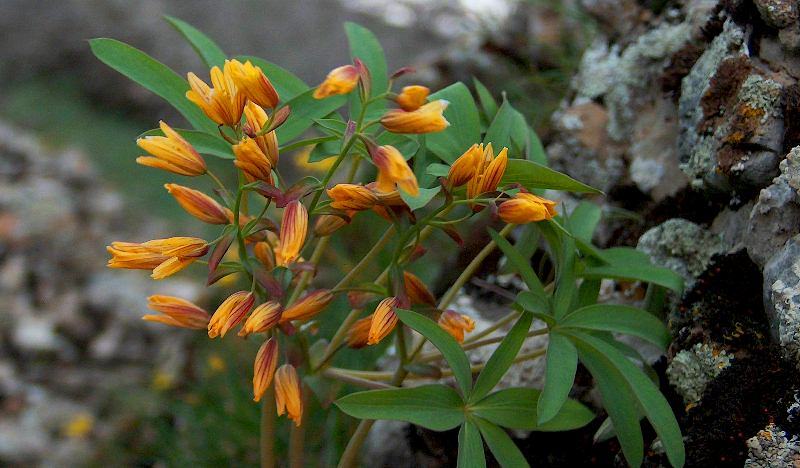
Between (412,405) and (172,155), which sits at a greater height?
(172,155)

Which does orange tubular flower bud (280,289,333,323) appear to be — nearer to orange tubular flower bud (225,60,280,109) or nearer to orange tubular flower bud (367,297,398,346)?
orange tubular flower bud (367,297,398,346)

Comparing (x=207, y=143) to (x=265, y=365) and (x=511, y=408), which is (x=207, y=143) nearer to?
(x=265, y=365)

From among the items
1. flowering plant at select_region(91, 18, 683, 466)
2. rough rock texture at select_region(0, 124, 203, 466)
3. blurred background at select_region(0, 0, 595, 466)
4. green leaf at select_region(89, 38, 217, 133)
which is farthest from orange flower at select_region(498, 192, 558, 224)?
rough rock texture at select_region(0, 124, 203, 466)

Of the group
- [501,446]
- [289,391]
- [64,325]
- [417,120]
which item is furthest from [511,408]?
[64,325]

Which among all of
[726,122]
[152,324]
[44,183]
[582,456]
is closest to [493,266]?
[582,456]

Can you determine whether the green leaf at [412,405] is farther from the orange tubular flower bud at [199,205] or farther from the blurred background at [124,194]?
the blurred background at [124,194]

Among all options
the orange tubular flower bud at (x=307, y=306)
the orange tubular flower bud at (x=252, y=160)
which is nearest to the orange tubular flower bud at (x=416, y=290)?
the orange tubular flower bud at (x=307, y=306)
